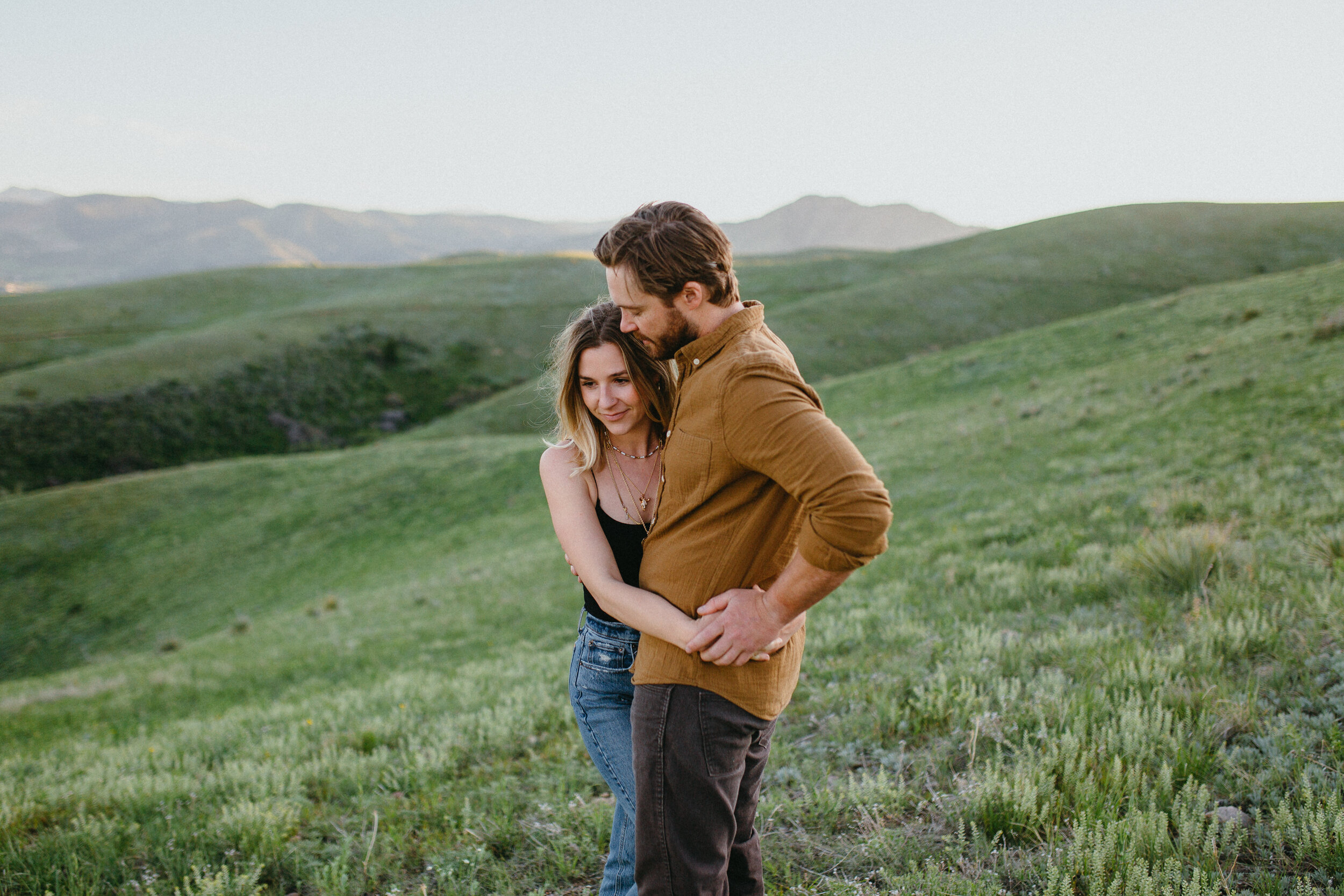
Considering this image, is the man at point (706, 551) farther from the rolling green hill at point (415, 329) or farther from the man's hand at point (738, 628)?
the rolling green hill at point (415, 329)

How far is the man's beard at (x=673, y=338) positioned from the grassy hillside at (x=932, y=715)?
246 centimetres

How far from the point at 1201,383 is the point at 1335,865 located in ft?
51.2

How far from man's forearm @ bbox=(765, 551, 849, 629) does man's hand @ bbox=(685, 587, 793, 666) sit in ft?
0.05

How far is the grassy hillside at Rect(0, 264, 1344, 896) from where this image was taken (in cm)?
315

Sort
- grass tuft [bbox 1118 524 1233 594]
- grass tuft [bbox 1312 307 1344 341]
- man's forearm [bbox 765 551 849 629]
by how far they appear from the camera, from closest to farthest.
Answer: man's forearm [bbox 765 551 849 629], grass tuft [bbox 1118 524 1233 594], grass tuft [bbox 1312 307 1344 341]

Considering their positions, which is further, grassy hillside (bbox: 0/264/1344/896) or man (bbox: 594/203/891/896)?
grassy hillside (bbox: 0/264/1344/896)

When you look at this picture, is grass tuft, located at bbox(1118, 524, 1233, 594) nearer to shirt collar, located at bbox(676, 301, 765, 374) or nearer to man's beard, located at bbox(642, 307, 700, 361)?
shirt collar, located at bbox(676, 301, 765, 374)

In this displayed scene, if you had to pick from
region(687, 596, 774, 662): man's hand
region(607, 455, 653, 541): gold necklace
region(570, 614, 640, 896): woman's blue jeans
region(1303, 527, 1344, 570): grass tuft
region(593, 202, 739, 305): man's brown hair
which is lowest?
region(1303, 527, 1344, 570): grass tuft

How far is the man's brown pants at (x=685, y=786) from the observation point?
6.97ft

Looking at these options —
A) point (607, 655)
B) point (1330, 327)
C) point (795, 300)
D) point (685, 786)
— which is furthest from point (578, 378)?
point (795, 300)

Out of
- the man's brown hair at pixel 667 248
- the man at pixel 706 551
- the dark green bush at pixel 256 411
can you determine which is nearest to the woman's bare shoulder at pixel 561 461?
the man at pixel 706 551

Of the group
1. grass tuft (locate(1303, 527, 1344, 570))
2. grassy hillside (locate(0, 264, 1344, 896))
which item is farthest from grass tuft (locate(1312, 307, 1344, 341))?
grass tuft (locate(1303, 527, 1344, 570))

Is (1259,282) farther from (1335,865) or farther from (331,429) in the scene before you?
(331,429)

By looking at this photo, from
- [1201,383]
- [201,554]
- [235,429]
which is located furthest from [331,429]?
[1201,383]
